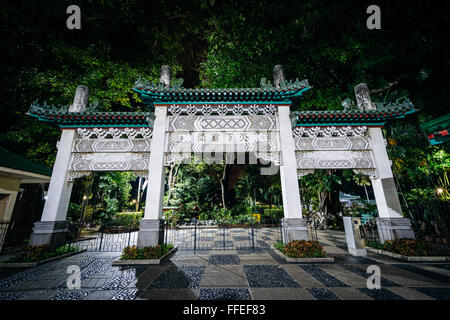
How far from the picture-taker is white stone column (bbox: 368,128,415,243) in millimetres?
6863

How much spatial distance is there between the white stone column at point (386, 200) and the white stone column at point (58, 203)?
12701 mm

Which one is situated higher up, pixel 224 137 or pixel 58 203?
pixel 224 137

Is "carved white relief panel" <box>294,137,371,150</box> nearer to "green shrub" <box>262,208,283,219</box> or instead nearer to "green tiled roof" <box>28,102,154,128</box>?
"green tiled roof" <box>28,102,154,128</box>

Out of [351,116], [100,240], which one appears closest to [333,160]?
[351,116]

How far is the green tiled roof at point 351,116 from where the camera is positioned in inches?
291

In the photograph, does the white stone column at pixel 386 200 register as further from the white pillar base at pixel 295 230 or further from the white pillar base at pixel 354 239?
the white pillar base at pixel 295 230

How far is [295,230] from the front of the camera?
6.55 metres

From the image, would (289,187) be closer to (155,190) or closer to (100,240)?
(155,190)

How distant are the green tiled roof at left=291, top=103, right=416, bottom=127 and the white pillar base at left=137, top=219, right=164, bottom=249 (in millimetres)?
6827

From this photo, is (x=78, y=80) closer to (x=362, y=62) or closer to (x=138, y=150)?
(x=138, y=150)

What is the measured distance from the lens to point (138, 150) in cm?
741

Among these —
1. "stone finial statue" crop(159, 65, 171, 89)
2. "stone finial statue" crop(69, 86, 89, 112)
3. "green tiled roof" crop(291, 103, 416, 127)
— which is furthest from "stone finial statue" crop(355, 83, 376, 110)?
"stone finial statue" crop(69, 86, 89, 112)

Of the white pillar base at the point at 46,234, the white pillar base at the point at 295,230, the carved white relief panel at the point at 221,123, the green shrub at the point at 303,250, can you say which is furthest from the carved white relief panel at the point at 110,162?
the green shrub at the point at 303,250

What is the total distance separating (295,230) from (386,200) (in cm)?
Result: 410
